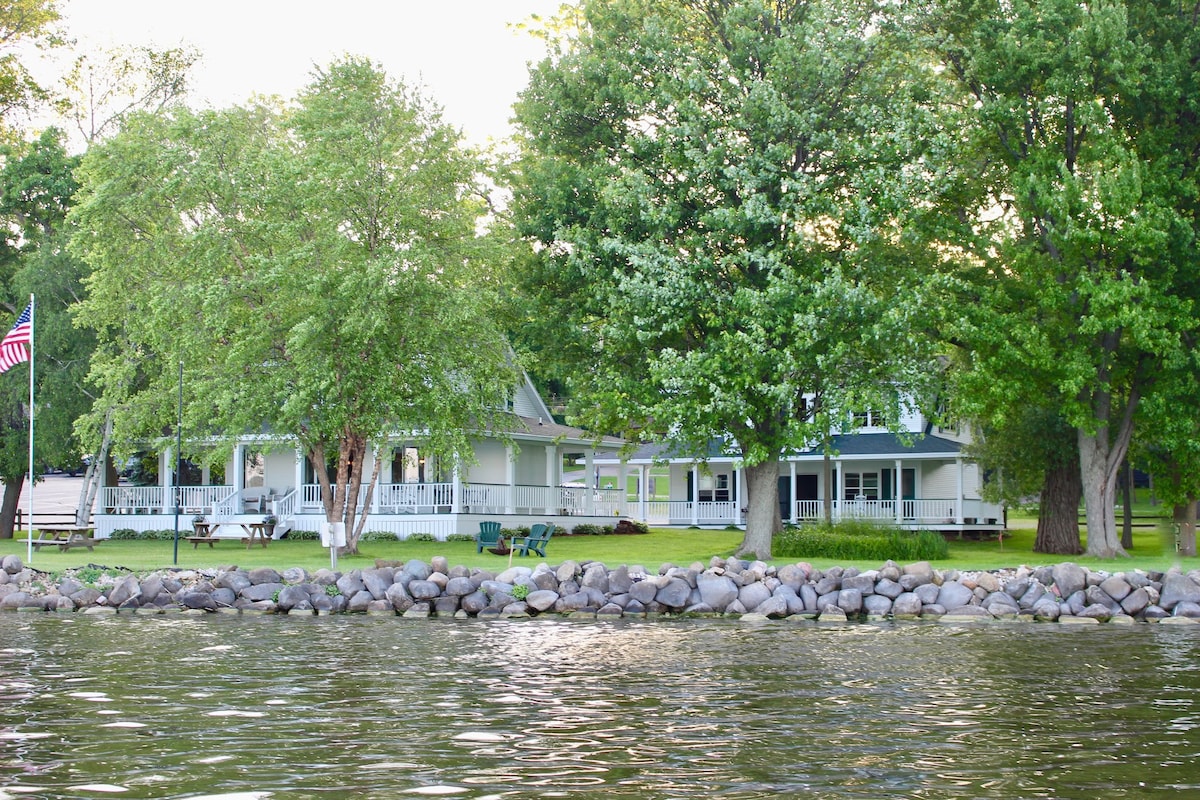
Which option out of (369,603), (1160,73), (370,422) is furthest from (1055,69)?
(369,603)

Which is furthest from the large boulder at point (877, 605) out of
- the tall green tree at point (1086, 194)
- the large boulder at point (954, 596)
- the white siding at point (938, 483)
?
the white siding at point (938, 483)

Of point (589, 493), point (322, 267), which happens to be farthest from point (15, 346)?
point (589, 493)

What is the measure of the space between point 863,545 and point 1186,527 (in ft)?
36.2

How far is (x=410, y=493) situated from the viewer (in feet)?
132

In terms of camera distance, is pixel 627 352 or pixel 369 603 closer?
pixel 369 603

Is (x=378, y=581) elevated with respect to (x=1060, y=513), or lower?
lower

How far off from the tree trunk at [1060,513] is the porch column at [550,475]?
51.2 ft

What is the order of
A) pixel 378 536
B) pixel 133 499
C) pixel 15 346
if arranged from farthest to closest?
1. pixel 133 499
2. pixel 378 536
3. pixel 15 346

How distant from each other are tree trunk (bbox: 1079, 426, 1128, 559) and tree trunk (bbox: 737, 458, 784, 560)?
24.1ft

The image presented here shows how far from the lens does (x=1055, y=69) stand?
29016mm

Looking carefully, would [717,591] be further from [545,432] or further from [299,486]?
[299,486]

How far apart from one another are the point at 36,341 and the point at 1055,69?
1151 inches

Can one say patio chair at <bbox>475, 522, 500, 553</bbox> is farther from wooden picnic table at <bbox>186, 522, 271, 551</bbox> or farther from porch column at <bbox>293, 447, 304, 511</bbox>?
porch column at <bbox>293, 447, 304, 511</bbox>

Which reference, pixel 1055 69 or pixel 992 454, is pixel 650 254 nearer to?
pixel 1055 69
